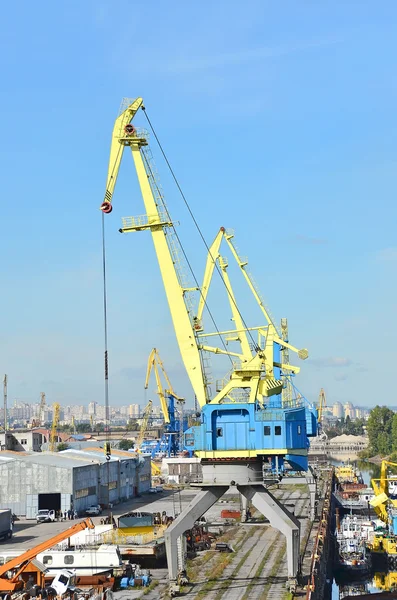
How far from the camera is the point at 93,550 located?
135ft

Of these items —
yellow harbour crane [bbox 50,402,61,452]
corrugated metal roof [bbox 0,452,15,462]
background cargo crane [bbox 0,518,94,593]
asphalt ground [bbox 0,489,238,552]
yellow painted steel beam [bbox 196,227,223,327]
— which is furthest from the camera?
yellow harbour crane [bbox 50,402,61,452]

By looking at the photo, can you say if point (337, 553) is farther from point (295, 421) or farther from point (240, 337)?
point (295, 421)

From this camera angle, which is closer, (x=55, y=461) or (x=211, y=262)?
(x=55, y=461)

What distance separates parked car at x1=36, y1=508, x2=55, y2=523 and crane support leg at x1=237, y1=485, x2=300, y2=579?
95.5 ft

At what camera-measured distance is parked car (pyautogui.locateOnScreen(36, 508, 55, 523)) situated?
64188 mm

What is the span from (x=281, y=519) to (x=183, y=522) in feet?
13.7

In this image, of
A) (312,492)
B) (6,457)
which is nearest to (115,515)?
(6,457)

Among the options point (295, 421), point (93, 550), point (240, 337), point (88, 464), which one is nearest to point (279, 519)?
point (295, 421)

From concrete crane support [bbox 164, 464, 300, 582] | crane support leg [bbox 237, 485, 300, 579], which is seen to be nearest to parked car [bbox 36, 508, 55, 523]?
concrete crane support [bbox 164, 464, 300, 582]

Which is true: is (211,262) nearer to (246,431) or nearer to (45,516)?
(45,516)

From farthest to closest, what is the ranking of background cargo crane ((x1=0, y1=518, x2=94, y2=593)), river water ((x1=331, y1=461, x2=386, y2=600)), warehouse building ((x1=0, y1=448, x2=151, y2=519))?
warehouse building ((x1=0, y1=448, x2=151, y2=519))
river water ((x1=331, y1=461, x2=386, y2=600))
background cargo crane ((x1=0, y1=518, x2=94, y2=593))

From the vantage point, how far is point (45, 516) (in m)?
64.2

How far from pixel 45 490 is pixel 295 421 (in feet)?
105

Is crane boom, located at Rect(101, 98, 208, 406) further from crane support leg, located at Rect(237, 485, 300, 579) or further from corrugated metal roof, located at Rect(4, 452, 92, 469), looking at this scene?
corrugated metal roof, located at Rect(4, 452, 92, 469)
